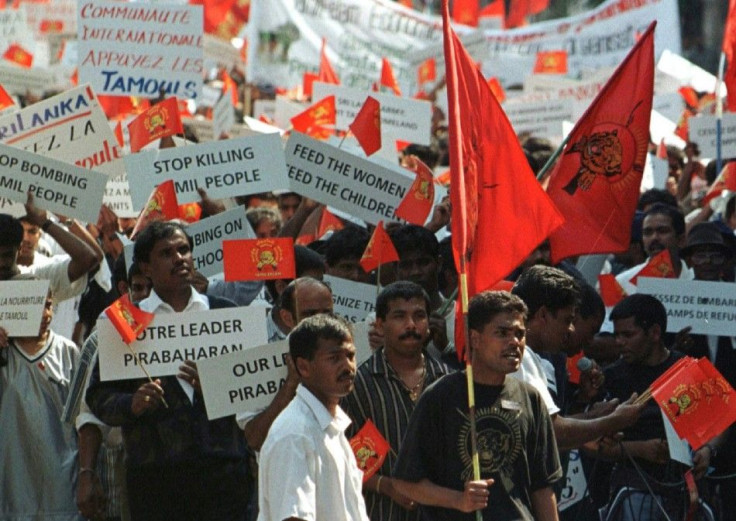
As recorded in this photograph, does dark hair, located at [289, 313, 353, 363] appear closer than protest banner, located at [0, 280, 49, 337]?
Yes

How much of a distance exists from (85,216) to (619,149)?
8.80ft

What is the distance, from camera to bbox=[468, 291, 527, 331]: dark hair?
243 inches

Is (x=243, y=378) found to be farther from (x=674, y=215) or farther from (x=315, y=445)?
(x=674, y=215)

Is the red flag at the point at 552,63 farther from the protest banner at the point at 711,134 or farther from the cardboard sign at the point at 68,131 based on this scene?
the cardboard sign at the point at 68,131

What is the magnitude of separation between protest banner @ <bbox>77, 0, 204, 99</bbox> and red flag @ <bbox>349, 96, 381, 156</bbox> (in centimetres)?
197

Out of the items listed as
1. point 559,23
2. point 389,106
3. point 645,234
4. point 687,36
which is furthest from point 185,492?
point 687,36

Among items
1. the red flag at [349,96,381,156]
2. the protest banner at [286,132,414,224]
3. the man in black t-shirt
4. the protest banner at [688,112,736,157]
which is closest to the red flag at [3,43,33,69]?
the protest banner at [688,112,736,157]

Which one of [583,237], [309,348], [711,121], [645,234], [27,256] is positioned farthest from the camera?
[711,121]

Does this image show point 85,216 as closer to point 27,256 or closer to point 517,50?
point 27,256

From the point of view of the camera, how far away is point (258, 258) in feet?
26.1

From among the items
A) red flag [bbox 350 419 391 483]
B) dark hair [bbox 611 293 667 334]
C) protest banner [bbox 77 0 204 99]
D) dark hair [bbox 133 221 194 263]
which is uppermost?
protest banner [bbox 77 0 204 99]

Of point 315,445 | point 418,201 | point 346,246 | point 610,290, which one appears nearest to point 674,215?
point 610,290

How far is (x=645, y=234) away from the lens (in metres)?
10.3

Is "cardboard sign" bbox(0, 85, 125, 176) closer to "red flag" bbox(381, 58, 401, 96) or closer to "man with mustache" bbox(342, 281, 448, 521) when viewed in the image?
"man with mustache" bbox(342, 281, 448, 521)
